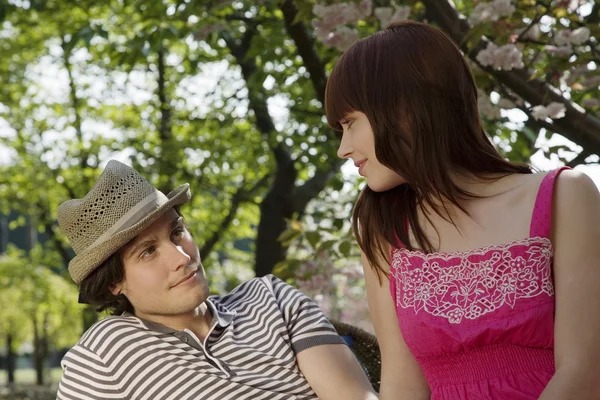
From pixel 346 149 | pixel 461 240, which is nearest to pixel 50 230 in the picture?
pixel 346 149

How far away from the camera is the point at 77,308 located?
1650 cm

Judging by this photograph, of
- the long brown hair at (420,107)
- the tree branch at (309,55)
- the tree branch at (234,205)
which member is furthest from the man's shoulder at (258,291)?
the tree branch at (234,205)

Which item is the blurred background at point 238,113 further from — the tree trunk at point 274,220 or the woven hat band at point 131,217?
the woven hat band at point 131,217

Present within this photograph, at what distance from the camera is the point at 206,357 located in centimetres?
259

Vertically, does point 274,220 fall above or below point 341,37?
below

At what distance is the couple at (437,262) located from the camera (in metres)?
2.00

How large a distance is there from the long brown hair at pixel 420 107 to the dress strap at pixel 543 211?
0.14 m

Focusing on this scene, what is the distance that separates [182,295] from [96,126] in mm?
9666

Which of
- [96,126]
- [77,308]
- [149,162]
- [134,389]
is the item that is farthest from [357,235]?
[77,308]

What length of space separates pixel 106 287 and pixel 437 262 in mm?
1010

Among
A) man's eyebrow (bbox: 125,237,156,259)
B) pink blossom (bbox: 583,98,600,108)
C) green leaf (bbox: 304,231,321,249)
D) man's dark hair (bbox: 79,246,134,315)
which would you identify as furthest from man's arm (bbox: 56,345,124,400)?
pink blossom (bbox: 583,98,600,108)

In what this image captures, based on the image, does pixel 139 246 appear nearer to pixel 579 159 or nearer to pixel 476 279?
pixel 476 279

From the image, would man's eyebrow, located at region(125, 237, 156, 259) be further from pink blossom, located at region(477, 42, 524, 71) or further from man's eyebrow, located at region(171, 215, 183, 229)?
pink blossom, located at region(477, 42, 524, 71)

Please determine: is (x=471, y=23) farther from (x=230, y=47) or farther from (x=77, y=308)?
(x=77, y=308)
